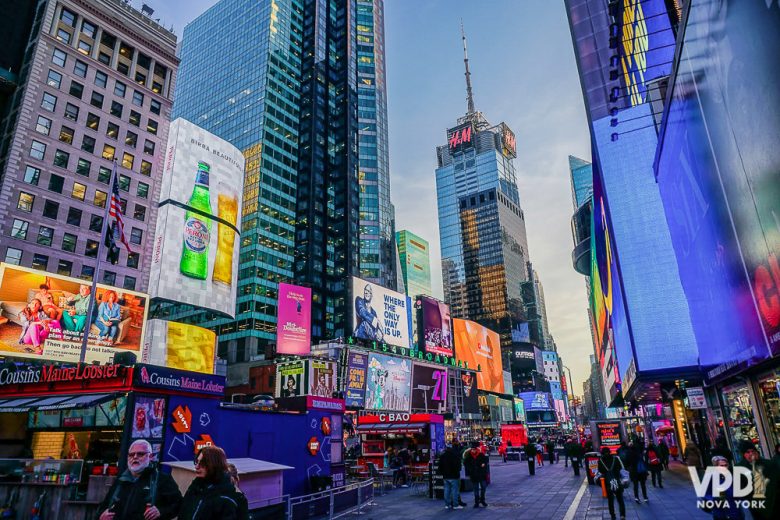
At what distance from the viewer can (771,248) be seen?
998 centimetres

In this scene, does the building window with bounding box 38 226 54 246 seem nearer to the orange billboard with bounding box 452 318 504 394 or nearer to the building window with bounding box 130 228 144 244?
the building window with bounding box 130 228 144 244

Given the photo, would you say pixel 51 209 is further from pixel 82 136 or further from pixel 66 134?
pixel 82 136

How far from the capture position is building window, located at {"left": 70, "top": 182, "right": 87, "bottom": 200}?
46500 mm

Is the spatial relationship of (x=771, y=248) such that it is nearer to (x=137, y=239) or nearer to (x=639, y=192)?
(x=639, y=192)

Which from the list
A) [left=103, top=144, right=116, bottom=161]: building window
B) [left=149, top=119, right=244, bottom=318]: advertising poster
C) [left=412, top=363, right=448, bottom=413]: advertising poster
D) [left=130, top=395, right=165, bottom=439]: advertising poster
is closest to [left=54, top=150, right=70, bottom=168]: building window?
[left=103, top=144, right=116, bottom=161]: building window

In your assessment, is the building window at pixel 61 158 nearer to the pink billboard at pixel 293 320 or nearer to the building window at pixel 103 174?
the building window at pixel 103 174

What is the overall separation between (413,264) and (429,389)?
99216 mm

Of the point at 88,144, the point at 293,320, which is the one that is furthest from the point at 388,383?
the point at 88,144

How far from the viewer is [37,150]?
146 feet

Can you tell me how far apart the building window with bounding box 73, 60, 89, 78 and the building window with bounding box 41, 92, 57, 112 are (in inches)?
180

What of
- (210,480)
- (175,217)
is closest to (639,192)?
(210,480)

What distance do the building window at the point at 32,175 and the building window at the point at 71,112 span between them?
7205 mm

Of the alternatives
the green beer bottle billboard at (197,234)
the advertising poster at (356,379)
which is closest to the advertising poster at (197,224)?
the green beer bottle billboard at (197,234)

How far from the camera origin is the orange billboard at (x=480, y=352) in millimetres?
96269
